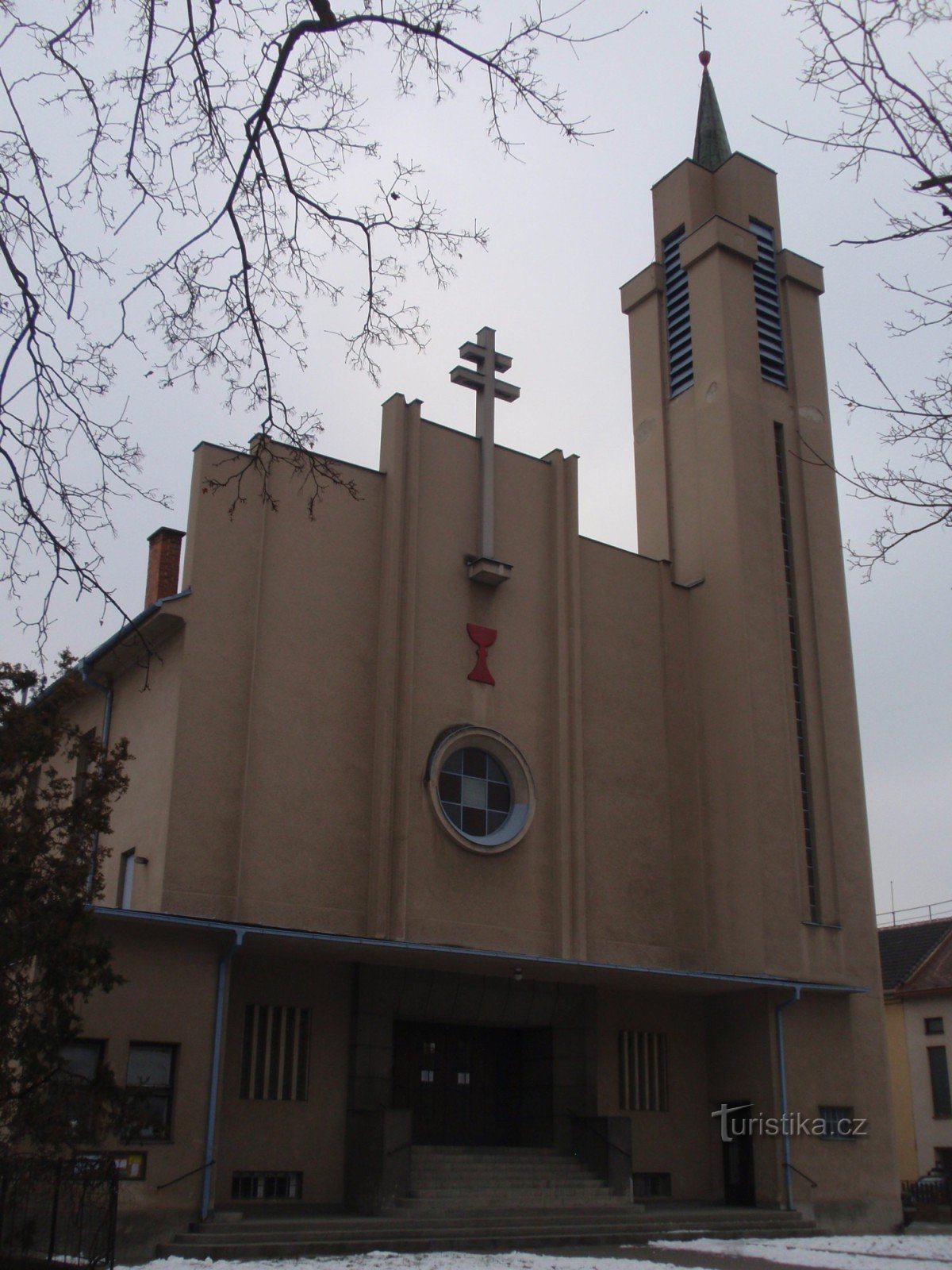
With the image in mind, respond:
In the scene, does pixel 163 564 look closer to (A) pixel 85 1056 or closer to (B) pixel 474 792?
(B) pixel 474 792

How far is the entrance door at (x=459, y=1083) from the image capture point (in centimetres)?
2027

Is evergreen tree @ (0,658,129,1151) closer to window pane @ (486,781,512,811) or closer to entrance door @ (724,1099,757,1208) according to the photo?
window pane @ (486,781,512,811)

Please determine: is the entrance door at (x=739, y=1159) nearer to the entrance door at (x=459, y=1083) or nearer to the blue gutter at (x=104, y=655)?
the entrance door at (x=459, y=1083)

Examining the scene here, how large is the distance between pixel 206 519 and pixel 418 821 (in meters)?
5.79

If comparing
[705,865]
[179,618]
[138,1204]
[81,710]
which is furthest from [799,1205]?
[81,710]

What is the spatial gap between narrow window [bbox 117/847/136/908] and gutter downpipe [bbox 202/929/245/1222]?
2742 mm

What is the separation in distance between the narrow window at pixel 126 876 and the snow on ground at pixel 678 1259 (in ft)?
19.9

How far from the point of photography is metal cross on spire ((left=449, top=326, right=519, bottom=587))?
872 inches

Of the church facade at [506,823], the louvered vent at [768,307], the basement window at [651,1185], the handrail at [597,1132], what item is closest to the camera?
the church facade at [506,823]

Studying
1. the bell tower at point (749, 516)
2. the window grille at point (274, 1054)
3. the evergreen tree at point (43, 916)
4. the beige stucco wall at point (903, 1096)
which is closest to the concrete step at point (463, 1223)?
the window grille at point (274, 1054)

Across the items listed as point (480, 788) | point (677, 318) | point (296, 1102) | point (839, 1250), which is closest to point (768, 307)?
Result: point (677, 318)

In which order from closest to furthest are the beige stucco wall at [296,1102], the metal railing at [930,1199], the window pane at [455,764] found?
1. the beige stucco wall at [296,1102]
2. the window pane at [455,764]
3. the metal railing at [930,1199]

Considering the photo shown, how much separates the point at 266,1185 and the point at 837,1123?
977 centimetres

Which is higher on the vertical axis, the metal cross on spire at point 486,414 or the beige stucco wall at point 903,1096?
the metal cross on spire at point 486,414
